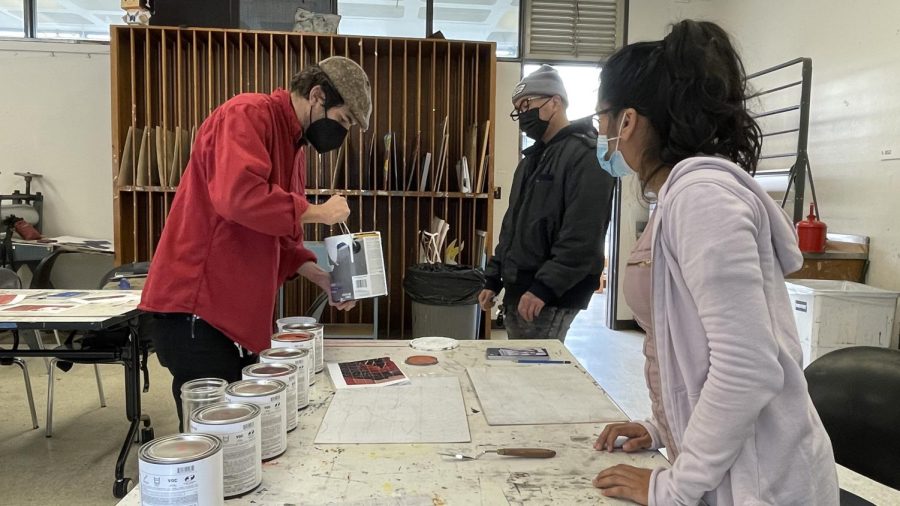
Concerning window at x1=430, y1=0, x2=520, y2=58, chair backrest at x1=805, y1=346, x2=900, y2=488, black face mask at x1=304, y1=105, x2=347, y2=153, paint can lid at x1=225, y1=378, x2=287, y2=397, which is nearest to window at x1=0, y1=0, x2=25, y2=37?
window at x1=430, y1=0, x2=520, y2=58

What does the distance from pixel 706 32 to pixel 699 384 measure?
0.50 m

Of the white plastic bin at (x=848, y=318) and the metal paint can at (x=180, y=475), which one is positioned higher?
the metal paint can at (x=180, y=475)

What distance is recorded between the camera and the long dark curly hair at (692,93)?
0.84 meters

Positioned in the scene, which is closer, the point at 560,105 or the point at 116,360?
the point at 560,105

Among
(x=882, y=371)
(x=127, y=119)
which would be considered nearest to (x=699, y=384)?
(x=882, y=371)

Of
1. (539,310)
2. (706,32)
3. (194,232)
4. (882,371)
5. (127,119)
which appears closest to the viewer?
(706,32)

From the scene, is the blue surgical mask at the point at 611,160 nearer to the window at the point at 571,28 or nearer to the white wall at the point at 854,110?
the white wall at the point at 854,110

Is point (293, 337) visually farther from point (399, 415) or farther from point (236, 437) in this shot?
point (236, 437)

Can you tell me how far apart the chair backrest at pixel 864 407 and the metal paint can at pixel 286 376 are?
108 centimetres

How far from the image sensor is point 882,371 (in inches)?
46.8

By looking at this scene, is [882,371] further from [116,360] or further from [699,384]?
[116,360]

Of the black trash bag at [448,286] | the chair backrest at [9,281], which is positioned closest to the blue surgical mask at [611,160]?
the black trash bag at [448,286]

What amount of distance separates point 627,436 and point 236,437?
646 mm

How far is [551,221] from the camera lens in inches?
78.8
